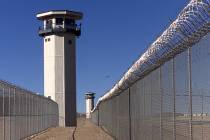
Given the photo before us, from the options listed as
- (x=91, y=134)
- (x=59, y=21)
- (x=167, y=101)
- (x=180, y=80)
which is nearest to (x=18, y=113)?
(x=91, y=134)

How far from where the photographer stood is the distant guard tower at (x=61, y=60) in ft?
183

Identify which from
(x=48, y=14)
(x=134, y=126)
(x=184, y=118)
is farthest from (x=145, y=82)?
(x=48, y=14)

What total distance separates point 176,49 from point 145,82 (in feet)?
14.2

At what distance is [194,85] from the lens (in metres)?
5.64

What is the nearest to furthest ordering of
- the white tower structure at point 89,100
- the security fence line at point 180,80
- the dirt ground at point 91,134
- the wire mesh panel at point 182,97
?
the security fence line at point 180,80 → the wire mesh panel at point 182,97 → the dirt ground at point 91,134 → the white tower structure at point 89,100

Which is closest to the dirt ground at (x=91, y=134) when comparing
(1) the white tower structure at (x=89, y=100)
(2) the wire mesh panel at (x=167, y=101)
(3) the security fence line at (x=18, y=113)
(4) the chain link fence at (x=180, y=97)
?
(3) the security fence line at (x=18, y=113)

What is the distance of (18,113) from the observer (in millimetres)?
25094

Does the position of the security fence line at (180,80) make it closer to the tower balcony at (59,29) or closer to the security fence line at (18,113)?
the security fence line at (18,113)

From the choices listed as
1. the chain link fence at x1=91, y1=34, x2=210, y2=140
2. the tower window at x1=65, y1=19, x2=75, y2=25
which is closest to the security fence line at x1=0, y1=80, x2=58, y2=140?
the chain link fence at x1=91, y1=34, x2=210, y2=140

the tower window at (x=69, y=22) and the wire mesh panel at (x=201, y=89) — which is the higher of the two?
the tower window at (x=69, y=22)

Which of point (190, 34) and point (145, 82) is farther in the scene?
point (145, 82)

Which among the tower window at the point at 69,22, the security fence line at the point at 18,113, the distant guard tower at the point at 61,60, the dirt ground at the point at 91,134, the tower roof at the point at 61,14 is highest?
the tower roof at the point at 61,14

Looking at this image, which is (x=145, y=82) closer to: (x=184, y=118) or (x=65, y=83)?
(x=184, y=118)

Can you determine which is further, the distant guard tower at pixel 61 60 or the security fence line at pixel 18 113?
the distant guard tower at pixel 61 60
